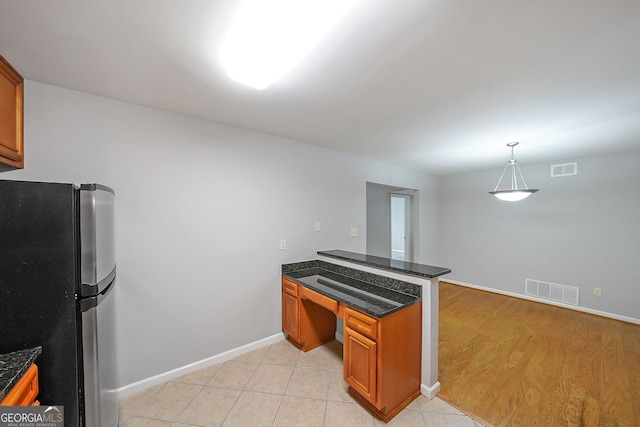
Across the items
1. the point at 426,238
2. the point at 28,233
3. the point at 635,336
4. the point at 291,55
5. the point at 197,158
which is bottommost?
the point at 635,336

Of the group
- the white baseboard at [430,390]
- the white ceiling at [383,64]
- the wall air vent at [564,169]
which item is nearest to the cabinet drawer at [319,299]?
the white baseboard at [430,390]

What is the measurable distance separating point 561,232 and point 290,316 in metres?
4.64

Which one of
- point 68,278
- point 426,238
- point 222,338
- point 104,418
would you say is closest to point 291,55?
point 68,278

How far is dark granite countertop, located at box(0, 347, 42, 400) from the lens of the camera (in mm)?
861

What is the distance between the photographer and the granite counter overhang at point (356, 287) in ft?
6.21

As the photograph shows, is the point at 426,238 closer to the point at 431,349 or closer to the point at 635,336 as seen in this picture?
the point at 635,336

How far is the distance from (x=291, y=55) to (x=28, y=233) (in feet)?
5.20

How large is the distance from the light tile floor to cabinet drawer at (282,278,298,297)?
69cm

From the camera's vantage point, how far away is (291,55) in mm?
→ 1333

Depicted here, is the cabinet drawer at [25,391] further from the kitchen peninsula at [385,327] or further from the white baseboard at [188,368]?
the kitchen peninsula at [385,327]

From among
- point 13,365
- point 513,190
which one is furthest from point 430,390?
point 513,190

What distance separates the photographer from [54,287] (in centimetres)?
111

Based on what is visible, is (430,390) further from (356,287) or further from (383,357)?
(356,287)

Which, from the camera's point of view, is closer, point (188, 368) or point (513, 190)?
point (188, 368)
